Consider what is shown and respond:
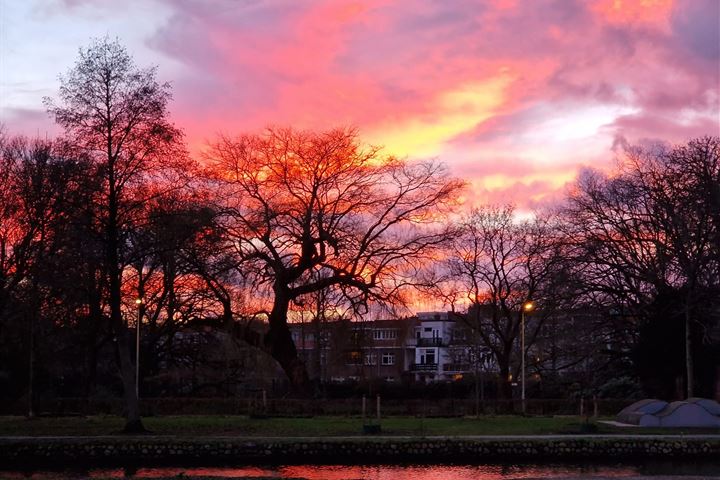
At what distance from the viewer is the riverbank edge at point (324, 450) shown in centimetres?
3131

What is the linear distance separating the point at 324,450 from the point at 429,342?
9471 centimetres

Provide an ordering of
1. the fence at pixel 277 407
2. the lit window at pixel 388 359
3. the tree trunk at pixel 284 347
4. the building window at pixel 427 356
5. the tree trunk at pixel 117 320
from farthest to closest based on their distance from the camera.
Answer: the building window at pixel 427 356, the lit window at pixel 388 359, the tree trunk at pixel 284 347, the fence at pixel 277 407, the tree trunk at pixel 117 320

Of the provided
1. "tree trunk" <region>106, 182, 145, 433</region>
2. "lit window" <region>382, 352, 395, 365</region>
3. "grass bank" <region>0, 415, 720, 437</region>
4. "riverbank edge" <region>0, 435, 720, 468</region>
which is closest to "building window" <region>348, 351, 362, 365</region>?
"grass bank" <region>0, 415, 720, 437</region>

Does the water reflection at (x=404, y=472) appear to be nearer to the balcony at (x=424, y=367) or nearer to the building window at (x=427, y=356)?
the balcony at (x=424, y=367)

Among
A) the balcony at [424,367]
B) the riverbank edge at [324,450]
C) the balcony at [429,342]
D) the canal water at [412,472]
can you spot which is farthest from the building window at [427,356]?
the canal water at [412,472]

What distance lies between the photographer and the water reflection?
90.7 feet

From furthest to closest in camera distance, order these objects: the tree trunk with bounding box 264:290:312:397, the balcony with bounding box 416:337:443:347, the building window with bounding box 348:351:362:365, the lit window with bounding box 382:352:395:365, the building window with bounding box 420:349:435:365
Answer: the balcony with bounding box 416:337:443:347
the building window with bounding box 420:349:435:365
the lit window with bounding box 382:352:395:365
the building window with bounding box 348:351:362:365
the tree trunk with bounding box 264:290:312:397

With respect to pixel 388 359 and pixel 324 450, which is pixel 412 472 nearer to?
pixel 324 450

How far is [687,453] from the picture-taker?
32812 millimetres

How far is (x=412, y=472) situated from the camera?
29.2 m

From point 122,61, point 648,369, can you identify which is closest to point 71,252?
point 122,61

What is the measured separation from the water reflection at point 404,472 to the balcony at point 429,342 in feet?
307

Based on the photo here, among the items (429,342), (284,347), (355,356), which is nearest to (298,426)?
(284,347)

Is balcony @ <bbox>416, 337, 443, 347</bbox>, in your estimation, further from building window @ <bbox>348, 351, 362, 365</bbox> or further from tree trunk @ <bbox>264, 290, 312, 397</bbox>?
tree trunk @ <bbox>264, 290, 312, 397</bbox>
